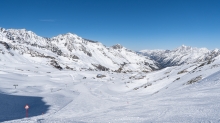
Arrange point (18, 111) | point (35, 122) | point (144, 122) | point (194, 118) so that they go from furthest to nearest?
1. point (18, 111)
2. point (35, 122)
3. point (144, 122)
4. point (194, 118)

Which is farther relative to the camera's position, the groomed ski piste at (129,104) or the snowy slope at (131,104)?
the snowy slope at (131,104)

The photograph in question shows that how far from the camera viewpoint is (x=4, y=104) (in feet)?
92.9

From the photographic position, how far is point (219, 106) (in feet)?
48.0

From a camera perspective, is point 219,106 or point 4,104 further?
point 4,104

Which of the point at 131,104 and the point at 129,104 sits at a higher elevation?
the point at 131,104

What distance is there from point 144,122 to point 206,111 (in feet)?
16.8

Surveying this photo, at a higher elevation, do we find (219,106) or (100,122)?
(219,106)

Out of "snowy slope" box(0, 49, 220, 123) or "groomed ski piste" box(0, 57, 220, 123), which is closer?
"groomed ski piste" box(0, 57, 220, 123)

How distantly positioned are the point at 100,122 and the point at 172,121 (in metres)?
6.13

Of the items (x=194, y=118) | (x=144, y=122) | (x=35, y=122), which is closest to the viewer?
(x=194, y=118)

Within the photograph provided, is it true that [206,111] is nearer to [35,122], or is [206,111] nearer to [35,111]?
[35,122]

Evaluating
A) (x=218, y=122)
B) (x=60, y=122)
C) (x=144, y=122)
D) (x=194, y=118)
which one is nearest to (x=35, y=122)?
(x=60, y=122)

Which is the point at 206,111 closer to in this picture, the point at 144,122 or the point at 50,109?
the point at 144,122

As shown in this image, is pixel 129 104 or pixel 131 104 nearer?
pixel 131 104
